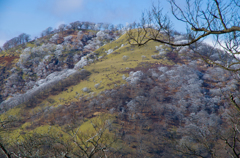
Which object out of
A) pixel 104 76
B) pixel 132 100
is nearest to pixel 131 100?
pixel 132 100

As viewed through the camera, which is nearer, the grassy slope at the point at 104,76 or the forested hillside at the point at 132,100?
the forested hillside at the point at 132,100

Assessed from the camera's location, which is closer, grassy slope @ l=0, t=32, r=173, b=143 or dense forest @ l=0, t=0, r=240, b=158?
dense forest @ l=0, t=0, r=240, b=158

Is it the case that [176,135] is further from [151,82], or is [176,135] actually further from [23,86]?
[23,86]

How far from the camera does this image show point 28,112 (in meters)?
74.6

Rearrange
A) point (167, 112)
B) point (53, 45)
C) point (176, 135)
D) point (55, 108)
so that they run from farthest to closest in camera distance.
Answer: point (53, 45), point (55, 108), point (167, 112), point (176, 135)

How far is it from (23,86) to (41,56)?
37.6 m

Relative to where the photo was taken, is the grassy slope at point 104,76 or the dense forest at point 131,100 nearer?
the dense forest at point 131,100

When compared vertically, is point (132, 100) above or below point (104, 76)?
below

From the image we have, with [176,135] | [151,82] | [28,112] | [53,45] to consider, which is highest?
[53,45]

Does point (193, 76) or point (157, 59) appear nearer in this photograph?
point (193, 76)

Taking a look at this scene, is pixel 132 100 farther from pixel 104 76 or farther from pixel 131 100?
pixel 104 76

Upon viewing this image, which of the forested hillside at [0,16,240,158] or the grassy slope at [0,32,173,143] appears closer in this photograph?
the forested hillside at [0,16,240,158]

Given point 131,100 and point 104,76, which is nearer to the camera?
point 131,100

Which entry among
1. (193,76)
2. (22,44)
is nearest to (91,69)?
(193,76)
